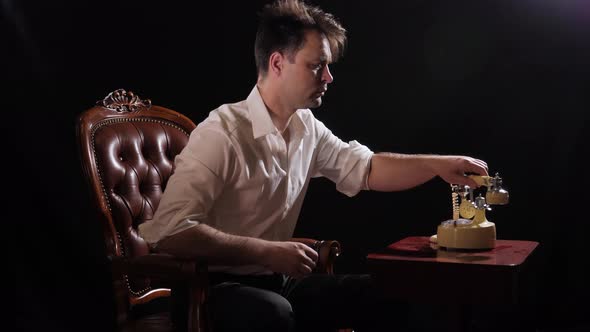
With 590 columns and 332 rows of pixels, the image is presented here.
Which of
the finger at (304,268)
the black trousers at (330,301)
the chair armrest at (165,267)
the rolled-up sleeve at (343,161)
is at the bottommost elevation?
the black trousers at (330,301)

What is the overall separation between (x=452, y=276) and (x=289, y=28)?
39.8 inches

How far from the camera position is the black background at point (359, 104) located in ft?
10.4

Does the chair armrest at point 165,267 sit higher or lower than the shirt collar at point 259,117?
lower

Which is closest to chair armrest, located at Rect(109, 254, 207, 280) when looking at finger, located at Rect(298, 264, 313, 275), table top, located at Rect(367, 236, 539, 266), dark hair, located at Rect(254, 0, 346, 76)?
finger, located at Rect(298, 264, 313, 275)

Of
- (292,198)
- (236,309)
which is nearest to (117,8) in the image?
(292,198)

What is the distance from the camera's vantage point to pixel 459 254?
2.09m

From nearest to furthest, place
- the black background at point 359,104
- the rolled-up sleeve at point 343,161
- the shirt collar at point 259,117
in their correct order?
the shirt collar at point 259,117
the rolled-up sleeve at point 343,161
the black background at point 359,104

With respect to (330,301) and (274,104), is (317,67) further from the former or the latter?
(330,301)

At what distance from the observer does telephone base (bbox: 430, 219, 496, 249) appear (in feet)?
7.01

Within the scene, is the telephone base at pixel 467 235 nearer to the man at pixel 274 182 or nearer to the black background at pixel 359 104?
the man at pixel 274 182

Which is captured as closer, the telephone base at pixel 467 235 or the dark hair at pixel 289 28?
the telephone base at pixel 467 235

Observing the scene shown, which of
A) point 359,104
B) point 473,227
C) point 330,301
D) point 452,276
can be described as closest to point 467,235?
point 473,227

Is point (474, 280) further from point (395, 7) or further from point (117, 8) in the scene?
point (117, 8)

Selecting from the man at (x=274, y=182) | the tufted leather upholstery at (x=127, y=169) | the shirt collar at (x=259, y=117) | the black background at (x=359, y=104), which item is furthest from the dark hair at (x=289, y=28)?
the black background at (x=359, y=104)
